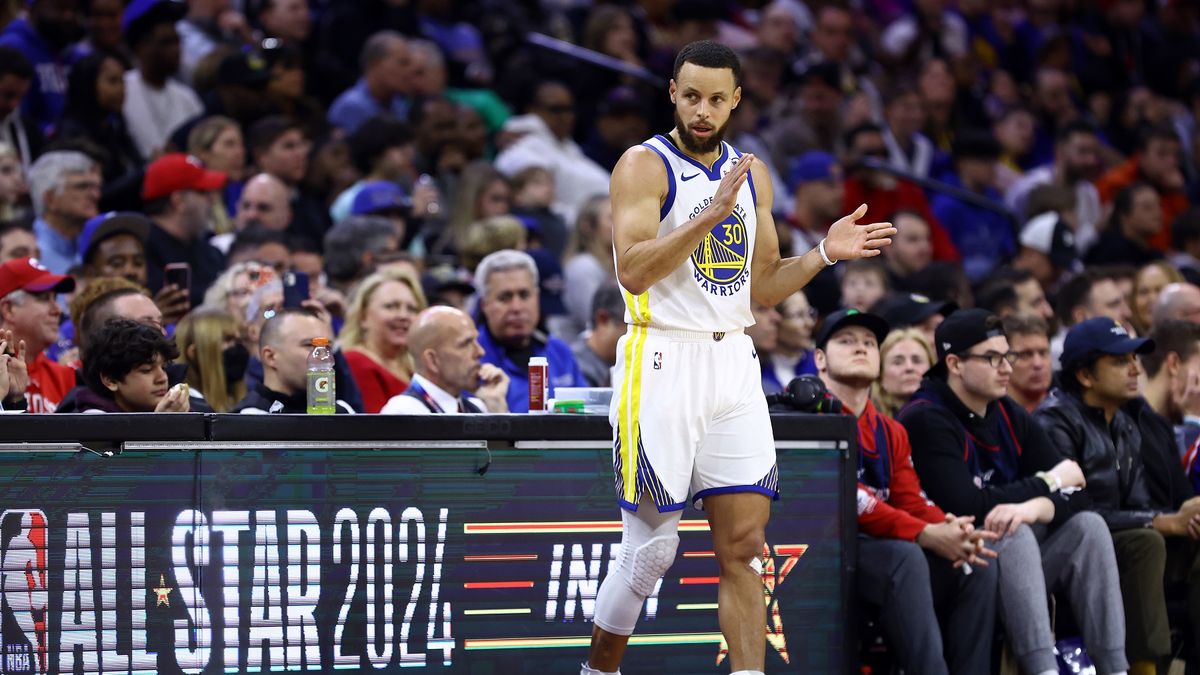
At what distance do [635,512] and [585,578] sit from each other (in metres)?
0.97

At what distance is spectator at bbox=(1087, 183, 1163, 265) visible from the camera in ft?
46.6

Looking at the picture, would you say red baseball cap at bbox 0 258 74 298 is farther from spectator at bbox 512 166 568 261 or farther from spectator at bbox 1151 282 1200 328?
spectator at bbox 1151 282 1200 328

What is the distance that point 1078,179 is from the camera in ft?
51.2

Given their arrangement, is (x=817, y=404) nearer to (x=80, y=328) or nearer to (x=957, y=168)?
(x=80, y=328)

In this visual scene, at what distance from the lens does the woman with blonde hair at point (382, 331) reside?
871 cm

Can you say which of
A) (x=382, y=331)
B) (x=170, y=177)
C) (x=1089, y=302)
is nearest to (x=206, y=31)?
(x=170, y=177)

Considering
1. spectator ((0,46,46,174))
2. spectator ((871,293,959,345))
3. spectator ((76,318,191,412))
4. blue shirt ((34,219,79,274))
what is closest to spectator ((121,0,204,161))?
spectator ((0,46,46,174))

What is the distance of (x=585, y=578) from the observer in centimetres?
695

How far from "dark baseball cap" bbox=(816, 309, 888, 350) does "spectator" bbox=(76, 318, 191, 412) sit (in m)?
2.90

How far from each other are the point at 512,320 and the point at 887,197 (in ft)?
18.2

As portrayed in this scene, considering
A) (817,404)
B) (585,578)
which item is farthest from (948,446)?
(585,578)

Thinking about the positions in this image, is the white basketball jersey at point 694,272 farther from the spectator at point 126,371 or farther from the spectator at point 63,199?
the spectator at point 63,199

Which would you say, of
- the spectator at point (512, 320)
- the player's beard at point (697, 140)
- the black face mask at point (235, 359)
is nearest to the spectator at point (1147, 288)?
the spectator at point (512, 320)

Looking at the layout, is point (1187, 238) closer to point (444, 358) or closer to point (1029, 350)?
point (1029, 350)
